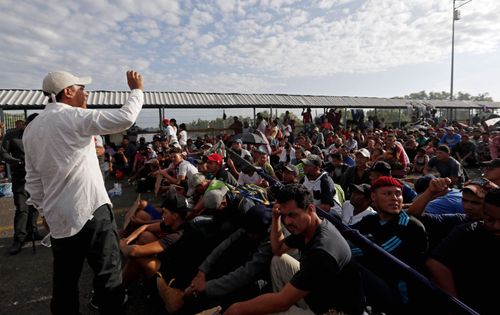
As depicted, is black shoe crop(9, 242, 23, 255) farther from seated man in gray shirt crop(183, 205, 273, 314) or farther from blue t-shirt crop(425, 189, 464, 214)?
blue t-shirt crop(425, 189, 464, 214)

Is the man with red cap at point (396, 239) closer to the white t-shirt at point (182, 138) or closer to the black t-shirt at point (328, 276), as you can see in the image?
the black t-shirt at point (328, 276)

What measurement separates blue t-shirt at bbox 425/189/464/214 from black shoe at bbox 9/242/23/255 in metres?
5.32

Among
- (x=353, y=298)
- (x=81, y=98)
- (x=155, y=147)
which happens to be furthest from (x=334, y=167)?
(x=155, y=147)

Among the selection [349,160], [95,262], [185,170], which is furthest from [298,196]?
[349,160]

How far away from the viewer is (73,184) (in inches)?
78.7

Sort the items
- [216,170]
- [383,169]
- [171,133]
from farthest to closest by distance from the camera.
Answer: [171,133]
[216,170]
[383,169]

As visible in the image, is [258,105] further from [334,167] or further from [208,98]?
[334,167]

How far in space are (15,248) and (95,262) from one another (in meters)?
3.30

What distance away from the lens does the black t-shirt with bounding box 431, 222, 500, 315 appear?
1963 mm

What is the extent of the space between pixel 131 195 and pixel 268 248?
658cm

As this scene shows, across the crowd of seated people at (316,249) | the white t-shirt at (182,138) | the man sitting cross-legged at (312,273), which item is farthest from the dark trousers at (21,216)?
the white t-shirt at (182,138)

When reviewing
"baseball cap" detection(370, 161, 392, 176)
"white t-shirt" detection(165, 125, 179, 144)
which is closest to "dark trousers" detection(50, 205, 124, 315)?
"baseball cap" detection(370, 161, 392, 176)

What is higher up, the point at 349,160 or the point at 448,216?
the point at 448,216

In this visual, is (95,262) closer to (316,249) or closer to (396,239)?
(316,249)
